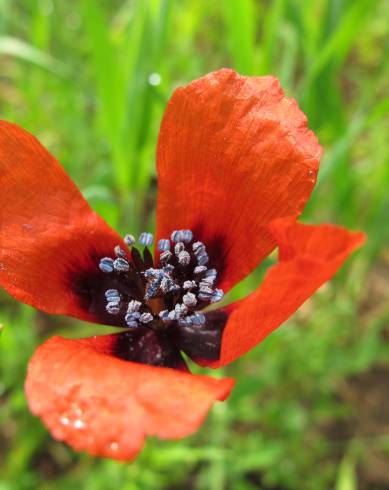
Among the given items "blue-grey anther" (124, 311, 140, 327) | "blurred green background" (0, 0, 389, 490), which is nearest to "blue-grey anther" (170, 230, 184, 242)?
"blue-grey anther" (124, 311, 140, 327)

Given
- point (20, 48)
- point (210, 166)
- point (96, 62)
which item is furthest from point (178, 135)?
point (20, 48)

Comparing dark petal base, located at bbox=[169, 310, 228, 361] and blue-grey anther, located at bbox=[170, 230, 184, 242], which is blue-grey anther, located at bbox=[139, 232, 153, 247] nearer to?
blue-grey anther, located at bbox=[170, 230, 184, 242]

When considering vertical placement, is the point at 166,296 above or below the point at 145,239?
below

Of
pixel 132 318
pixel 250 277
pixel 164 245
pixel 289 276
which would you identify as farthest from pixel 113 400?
pixel 250 277

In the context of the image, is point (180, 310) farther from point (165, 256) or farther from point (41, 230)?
point (41, 230)

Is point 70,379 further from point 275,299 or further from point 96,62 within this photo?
point 96,62
